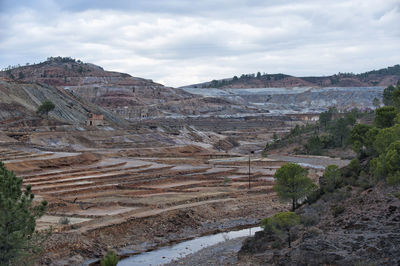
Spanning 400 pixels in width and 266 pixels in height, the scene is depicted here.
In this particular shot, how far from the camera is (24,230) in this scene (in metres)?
20.7

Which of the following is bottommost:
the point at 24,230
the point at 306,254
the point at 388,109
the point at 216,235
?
the point at 216,235

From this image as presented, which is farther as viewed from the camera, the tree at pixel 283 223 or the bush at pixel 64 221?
the bush at pixel 64 221

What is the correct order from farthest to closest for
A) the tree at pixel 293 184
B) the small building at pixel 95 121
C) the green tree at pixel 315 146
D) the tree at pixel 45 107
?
the small building at pixel 95 121 → the tree at pixel 45 107 → the green tree at pixel 315 146 → the tree at pixel 293 184

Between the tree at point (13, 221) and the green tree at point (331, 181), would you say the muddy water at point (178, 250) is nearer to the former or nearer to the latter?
the green tree at point (331, 181)

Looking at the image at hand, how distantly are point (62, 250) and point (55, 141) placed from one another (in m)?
62.8

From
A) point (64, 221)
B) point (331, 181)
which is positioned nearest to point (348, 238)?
point (331, 181)

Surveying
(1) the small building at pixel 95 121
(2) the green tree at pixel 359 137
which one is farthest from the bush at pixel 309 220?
(1) the small building at pixel 95 121

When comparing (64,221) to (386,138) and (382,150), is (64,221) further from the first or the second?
(386,138)

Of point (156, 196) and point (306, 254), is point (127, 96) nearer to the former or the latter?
point (156, 196)

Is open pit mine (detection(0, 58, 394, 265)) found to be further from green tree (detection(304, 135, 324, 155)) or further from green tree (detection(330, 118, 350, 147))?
green tree (detection(330, 118, 350, 147))

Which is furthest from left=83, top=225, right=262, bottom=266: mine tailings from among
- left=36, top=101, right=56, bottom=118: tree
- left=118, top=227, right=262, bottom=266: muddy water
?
left=36, top=101, right=56, bottom=118: tree

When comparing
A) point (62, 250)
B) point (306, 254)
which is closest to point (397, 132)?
point (306, 254)

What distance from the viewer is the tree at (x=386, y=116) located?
5157 cm

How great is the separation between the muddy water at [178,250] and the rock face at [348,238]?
4482 mm
